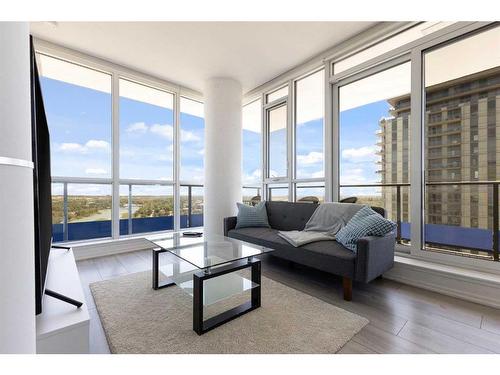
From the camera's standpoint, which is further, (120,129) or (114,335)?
(120,129)

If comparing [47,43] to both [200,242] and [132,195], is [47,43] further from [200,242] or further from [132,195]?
[200,242]

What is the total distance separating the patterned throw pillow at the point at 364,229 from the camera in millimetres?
2006

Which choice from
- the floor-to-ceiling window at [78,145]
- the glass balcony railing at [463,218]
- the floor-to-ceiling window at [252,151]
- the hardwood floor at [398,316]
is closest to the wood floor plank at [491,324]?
the hardwood floor at [398,316]

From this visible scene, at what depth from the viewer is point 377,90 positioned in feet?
9.61

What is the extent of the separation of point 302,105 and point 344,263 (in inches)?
110

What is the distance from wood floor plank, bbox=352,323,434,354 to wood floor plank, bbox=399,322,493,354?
6 cm

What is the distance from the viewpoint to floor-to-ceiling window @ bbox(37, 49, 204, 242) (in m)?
3.24

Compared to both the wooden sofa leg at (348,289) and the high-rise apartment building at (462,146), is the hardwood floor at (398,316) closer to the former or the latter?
the wooden sofa leg at (348,289)

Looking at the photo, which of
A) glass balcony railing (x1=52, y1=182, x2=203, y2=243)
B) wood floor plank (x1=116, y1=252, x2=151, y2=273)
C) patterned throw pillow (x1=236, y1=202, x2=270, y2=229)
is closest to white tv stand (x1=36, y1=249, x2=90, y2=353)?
wood floor plank (x1=116, y1=252, x2=151, y2=273)

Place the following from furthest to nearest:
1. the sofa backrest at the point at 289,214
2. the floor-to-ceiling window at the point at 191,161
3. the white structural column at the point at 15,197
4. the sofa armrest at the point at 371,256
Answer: the floor-to-ceiling window at the point at 191,161 → the sofa backrest at the point at 289,214 → the sofa armrest at the point at 371,256 → the white structural column at the point at 15,197

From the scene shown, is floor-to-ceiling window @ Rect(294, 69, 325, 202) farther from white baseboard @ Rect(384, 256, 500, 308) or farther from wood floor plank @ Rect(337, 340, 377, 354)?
wood floor plank @ Rect(337, 340, 377, 354)

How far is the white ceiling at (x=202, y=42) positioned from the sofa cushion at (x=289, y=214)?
2181 mm
